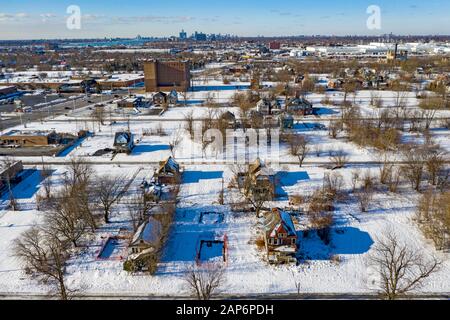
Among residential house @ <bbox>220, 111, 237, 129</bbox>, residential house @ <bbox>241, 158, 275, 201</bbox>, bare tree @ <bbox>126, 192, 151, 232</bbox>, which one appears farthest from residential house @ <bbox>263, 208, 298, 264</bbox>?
residential house @ <bbox>220, 111, 237, 129</bbox>

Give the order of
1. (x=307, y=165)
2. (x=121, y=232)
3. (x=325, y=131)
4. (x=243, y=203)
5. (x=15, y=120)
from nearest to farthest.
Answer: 1. (x=121, y=232)
2. (x=243, y=203)
3. (x=307, y=165)
4. (x=325, y=131)
5. (x=15, y=120)

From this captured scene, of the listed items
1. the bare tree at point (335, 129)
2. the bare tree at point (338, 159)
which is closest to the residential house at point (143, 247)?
the bare tree at point (338, 159)

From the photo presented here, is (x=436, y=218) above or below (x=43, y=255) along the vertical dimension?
above

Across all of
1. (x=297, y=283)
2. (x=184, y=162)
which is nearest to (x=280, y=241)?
(x=297, y=283)

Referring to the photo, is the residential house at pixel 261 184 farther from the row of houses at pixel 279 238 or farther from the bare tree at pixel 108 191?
the bare tree at pixel 108 191

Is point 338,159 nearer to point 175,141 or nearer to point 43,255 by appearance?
point 175,141

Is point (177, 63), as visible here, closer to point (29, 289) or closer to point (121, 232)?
point (121, 232)
